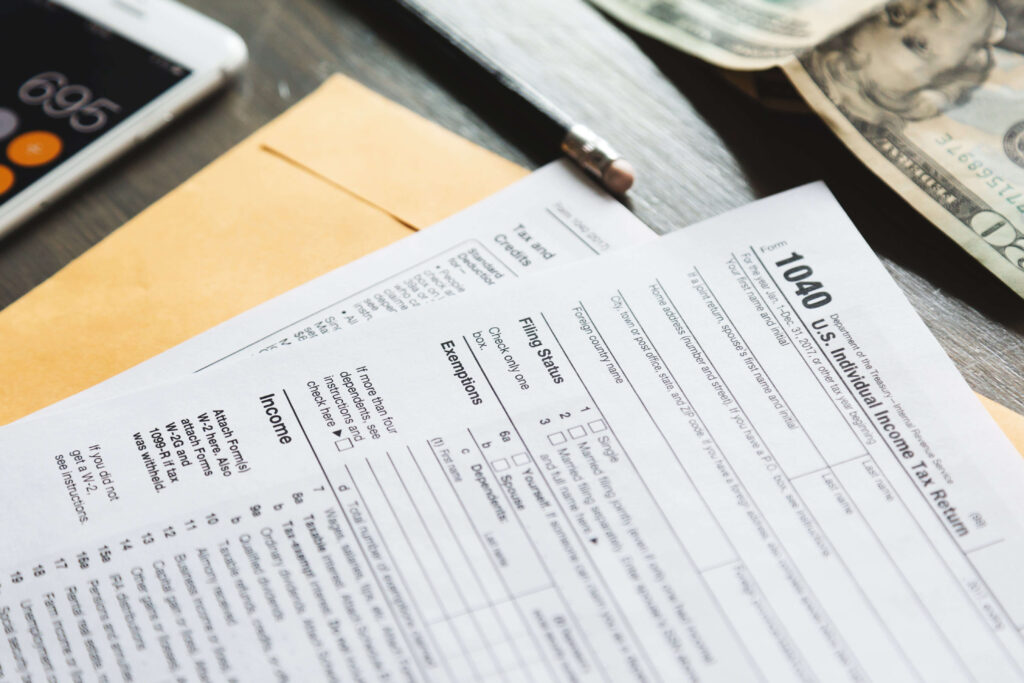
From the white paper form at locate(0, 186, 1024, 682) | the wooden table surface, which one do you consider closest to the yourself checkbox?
the white paper form at locate(0, 186, 1024, 682)

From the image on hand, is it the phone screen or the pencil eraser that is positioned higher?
the pencil eraser

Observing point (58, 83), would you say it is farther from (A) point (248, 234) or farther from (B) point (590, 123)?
(B) point (590, 123)

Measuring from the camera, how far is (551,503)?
1.22ft

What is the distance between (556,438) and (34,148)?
1.14 feet

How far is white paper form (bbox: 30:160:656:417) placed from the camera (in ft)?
1.42

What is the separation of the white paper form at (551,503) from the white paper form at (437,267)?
0.10 ft

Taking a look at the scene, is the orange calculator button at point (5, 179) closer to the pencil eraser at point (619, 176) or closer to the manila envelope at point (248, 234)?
the manila envelope at point (248, 234)

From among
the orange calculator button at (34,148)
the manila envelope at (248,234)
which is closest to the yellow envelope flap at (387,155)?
the manila envelope at (248,234)

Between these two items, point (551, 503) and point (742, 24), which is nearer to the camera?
point (551, 503)

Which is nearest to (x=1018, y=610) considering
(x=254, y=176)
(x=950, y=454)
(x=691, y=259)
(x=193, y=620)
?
(x=950, y=454)

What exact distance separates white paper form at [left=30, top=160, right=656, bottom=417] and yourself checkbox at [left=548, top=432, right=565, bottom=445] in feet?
0.31

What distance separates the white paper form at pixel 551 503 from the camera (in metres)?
0.34

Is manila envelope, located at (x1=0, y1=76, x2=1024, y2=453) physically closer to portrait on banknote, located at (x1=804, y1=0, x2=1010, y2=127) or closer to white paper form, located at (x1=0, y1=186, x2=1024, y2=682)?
white paper form, located at (x1=0, y1=186, x2=1024, y2=682)

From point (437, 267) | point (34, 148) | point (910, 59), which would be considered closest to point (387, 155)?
point (437, 267)
